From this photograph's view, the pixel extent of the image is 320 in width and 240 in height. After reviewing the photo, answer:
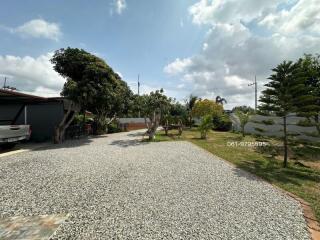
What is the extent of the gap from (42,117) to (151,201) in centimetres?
1435

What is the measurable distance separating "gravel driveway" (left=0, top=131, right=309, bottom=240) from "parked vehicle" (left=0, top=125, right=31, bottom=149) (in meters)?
2.32

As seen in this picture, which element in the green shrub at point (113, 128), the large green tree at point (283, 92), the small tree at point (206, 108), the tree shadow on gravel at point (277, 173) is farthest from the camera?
the small tree at point (206, 108)

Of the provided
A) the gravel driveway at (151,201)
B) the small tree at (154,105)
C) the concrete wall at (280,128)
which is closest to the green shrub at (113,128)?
the small tree at (154,105)

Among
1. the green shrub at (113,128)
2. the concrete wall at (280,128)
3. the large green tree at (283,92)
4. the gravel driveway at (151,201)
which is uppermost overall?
the large green tree at (283,92)

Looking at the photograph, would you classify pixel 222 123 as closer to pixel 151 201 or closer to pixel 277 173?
pixel 277 173

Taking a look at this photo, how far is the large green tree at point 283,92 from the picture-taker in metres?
7.64

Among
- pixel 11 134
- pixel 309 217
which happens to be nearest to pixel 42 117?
pixel 11 134

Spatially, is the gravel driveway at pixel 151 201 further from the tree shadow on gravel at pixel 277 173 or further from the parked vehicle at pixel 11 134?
the parked vehicle at pixel 11 134

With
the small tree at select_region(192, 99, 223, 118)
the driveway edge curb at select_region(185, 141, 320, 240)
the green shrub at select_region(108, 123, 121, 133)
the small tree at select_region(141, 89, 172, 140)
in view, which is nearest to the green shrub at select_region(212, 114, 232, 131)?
the small tree at select_region(192, 99, 223, 118)

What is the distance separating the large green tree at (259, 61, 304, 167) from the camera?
7.64 m

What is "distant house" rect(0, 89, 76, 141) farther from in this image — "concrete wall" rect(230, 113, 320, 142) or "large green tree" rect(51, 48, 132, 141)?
"concrete wall" rect(230, 113, 320, 142)

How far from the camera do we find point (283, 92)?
780cm

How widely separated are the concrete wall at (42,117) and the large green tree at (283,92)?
1340 cm

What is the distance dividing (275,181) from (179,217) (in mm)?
3634
